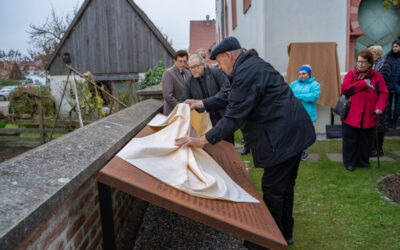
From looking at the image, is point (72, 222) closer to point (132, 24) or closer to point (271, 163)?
point (271, 163)

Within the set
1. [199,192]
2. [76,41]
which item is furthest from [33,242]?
[76,41]

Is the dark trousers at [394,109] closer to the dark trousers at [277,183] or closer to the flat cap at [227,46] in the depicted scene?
the dark trousers at [277,183]

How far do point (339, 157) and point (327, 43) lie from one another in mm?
3314

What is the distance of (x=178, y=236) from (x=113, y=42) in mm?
19092

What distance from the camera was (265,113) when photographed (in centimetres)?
257

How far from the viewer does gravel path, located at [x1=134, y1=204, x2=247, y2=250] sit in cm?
313

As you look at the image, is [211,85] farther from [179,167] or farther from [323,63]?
[323,63]

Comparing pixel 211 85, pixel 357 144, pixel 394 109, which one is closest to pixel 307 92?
pixel 357 144

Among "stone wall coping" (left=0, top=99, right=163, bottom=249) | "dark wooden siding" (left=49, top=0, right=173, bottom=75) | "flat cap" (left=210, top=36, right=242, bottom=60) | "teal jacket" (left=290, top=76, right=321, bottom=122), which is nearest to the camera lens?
"stone wall coping" (left=0, top=99, right=163, bottom=249)

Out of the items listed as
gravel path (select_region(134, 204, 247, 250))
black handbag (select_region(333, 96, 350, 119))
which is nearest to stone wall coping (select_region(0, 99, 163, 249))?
gravel path (select_region(134, 204, 247, 250))

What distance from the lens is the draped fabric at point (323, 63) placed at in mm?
8016

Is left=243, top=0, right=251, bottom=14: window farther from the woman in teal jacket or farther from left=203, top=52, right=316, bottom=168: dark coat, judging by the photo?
left=203, top=52, right=316, bottom=168: dark coat

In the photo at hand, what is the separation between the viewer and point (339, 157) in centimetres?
616

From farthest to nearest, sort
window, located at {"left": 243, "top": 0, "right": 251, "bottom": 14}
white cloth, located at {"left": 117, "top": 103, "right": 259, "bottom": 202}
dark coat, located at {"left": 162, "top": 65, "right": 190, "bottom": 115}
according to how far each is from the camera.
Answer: window, located at {"left": 243, "top": 0, "right": 251, "bottom": 14}, dark coat, located at {"left": 162, "top": 65, "right": 190, "bottom": 115}, white cloth, located at {"left": 117, "top": 103, "right": 259, "bottom": 202}
